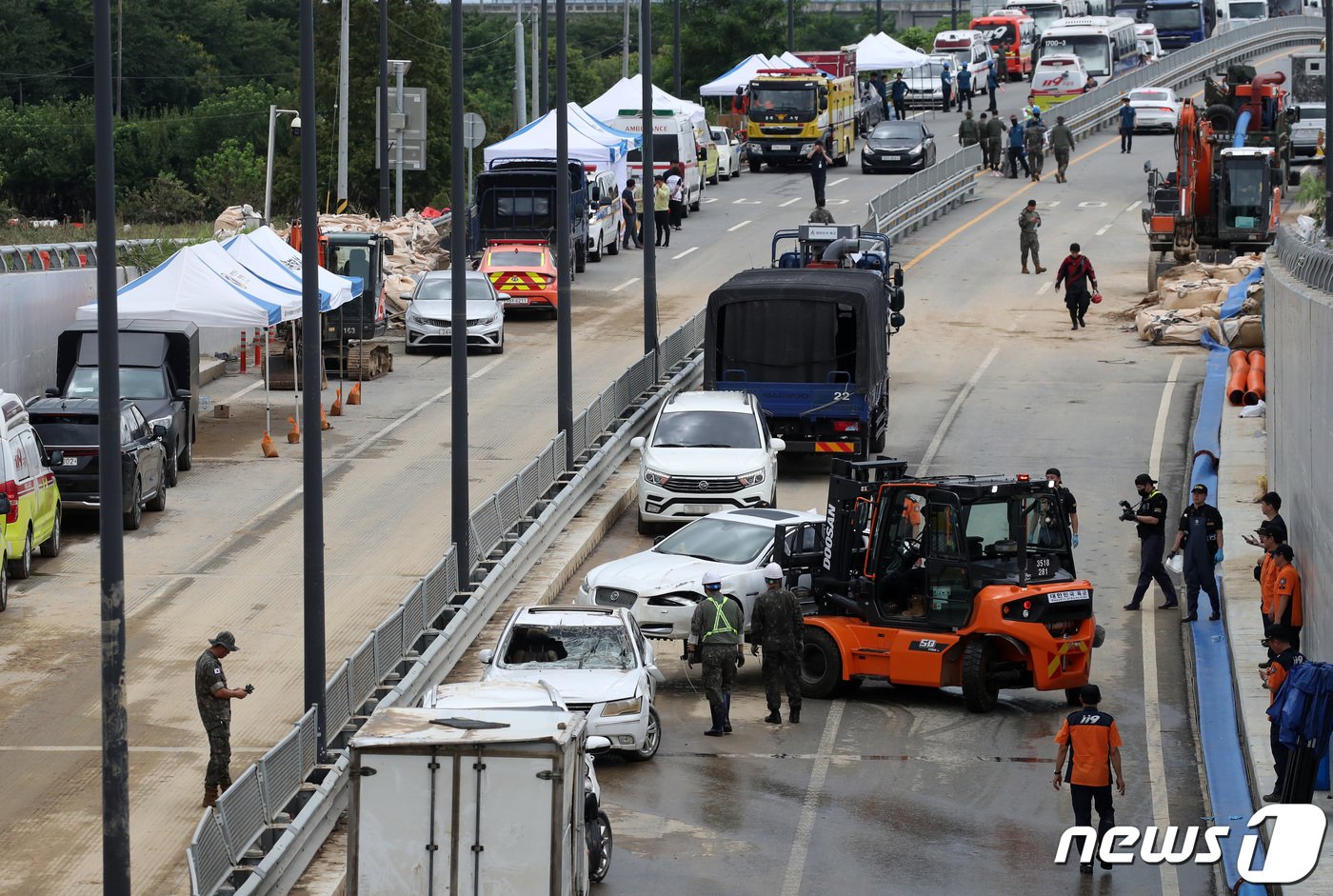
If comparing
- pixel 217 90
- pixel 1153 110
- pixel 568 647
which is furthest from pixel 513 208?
pixel 217 90

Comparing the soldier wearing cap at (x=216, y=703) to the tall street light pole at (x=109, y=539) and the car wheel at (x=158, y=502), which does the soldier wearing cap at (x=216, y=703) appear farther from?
the car wheel at (x=158, y=502)

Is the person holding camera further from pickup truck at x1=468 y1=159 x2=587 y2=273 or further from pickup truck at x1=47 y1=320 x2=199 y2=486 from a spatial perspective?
pickup truck at x1=468 y1=159 x2=587 y2=273

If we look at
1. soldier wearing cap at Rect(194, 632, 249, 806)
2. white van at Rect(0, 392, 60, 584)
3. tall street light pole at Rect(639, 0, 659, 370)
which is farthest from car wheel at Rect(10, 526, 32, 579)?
tall street light pole at Rect(639, 0, 659, 370)

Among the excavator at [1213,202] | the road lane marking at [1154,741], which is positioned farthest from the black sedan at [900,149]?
the road lane marking at [1154,741]

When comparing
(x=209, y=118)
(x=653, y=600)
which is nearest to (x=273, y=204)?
(x=209, y=118)

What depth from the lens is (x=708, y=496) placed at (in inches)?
1077

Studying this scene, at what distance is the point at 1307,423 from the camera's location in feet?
64.1

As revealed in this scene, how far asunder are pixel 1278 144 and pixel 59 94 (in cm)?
6690

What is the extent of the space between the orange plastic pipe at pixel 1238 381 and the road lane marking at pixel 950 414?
4.30 meters

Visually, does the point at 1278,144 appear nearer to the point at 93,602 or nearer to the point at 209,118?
the point at 93,602

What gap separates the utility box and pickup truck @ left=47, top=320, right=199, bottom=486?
17.8 m

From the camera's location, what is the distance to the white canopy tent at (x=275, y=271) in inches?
1363

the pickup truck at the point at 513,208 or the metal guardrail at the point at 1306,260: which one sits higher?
the pickup truck at the point at 513,208

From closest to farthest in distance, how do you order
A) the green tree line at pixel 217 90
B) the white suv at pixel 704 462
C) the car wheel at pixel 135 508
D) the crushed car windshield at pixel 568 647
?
the crushed car windshield at pixel 568 647
the car wheel at pixel 135 508
the white suv at pixel 704 462
the green tree line at pixel 217 90
